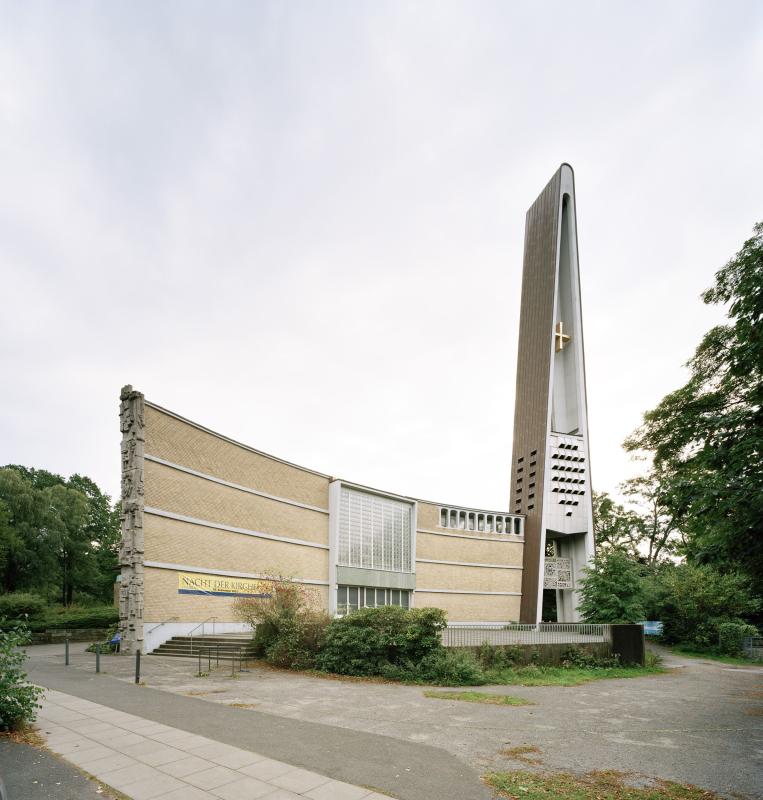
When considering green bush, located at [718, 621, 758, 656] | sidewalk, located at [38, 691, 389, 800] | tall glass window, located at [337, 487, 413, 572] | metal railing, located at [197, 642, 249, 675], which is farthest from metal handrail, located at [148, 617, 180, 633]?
green bush, located at [718, 621, 758, 656]

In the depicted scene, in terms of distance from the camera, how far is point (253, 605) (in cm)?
1914

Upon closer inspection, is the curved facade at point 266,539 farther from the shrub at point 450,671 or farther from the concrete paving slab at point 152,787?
the concrete paving slab at point 152,787

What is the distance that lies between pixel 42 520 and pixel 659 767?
4920 cm

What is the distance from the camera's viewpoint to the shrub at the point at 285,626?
17.2 m

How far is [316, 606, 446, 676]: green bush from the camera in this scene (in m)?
16.2

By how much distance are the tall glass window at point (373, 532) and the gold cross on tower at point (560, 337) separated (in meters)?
20.4

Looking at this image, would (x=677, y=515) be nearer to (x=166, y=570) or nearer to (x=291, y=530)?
(x=166, y=570)

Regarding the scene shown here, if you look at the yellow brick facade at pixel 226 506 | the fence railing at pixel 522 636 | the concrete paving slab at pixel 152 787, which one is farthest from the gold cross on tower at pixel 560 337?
the concrete paving slab at pixel 152 787

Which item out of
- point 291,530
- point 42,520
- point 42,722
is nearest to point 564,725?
point 42,722

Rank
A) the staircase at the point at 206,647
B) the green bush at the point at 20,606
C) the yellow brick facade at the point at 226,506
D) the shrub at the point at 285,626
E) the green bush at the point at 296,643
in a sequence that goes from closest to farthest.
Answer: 1. the green bush at the point at 296,643
2. the shrub at the point at 285,626
3. the staircase at the point at 206,647
4. the yellow brick facade at the point at 226,506
5. the green bush at the point at 20,606

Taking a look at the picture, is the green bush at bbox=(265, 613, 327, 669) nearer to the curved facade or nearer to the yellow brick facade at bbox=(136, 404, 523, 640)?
the curved facade

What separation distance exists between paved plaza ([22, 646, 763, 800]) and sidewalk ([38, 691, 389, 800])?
0.41m

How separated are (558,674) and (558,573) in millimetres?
26841

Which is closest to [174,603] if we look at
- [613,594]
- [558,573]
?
[613,594]
